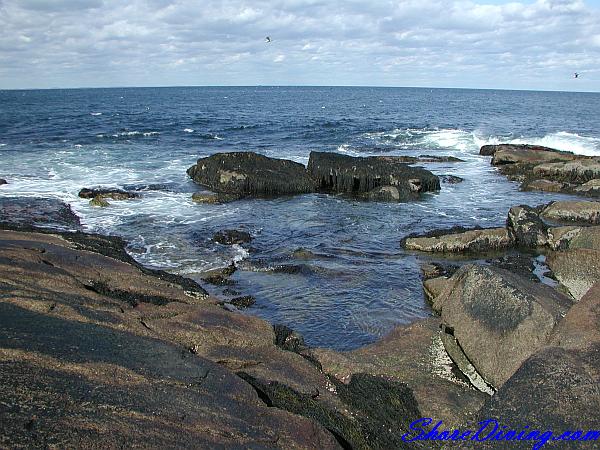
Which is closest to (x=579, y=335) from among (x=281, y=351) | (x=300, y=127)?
(x=281, y=351)

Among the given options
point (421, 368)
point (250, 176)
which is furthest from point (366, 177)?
point (421, 368)

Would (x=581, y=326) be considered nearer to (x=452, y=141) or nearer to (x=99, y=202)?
(x=99, y=202)

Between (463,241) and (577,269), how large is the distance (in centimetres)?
445

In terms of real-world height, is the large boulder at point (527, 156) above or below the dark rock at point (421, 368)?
above

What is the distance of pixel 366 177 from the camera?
26.4 m

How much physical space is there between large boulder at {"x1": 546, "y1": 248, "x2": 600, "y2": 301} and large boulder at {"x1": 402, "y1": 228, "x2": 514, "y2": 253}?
3.57 m

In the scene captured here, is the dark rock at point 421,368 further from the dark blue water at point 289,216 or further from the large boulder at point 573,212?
the large boulder at point 573,212

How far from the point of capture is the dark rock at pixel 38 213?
57.1 feet

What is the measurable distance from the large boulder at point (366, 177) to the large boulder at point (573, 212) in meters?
6.70

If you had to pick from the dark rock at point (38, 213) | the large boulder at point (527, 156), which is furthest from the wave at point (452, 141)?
the dark rock at point (38, 213)

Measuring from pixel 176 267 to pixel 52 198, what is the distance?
10.4 meters

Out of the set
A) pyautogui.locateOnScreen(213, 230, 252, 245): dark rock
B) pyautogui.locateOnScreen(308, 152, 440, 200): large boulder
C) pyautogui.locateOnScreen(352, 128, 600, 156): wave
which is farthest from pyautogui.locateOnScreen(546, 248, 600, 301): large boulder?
pyautogui.locateOnScreen(352, 128, 600, 156): wave

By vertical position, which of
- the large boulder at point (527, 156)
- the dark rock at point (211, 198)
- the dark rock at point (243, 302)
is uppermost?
the large boulder at point (527, 156)

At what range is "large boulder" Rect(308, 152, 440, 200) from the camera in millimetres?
25844
